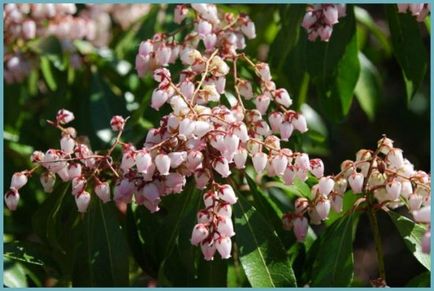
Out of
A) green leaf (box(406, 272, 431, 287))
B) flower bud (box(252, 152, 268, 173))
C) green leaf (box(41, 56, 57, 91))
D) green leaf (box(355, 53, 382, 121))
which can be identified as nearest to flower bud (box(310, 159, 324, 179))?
flower bud (box(252, 152, 268, 173))

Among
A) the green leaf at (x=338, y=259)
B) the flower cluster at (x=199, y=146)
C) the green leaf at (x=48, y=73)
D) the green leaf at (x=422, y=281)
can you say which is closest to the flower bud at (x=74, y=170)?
the flower cluster at (x=199, y=146)

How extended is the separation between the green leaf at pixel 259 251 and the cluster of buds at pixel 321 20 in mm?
511

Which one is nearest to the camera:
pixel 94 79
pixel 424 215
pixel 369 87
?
pixel 424 215

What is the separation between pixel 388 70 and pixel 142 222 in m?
3.67

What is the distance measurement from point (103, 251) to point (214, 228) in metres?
0.38

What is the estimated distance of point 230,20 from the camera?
90.9 inches

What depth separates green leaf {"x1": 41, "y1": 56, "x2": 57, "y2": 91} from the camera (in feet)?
9.89

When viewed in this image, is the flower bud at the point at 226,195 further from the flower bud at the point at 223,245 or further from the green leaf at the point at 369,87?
the green leaf at the point at 369,87

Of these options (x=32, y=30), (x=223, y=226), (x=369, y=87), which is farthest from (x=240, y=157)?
(x=369, y=87)

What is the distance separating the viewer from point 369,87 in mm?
3098

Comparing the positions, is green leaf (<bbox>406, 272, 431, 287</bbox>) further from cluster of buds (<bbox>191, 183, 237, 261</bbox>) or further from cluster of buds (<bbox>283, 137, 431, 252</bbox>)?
cluster of buds (<bbox>191, 183, 237, 261</bbox>)

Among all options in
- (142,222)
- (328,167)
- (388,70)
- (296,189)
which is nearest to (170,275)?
(142,222)

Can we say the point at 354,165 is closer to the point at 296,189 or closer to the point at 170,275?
the point at 296,189

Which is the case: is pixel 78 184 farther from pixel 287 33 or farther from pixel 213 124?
pixel 287 33
